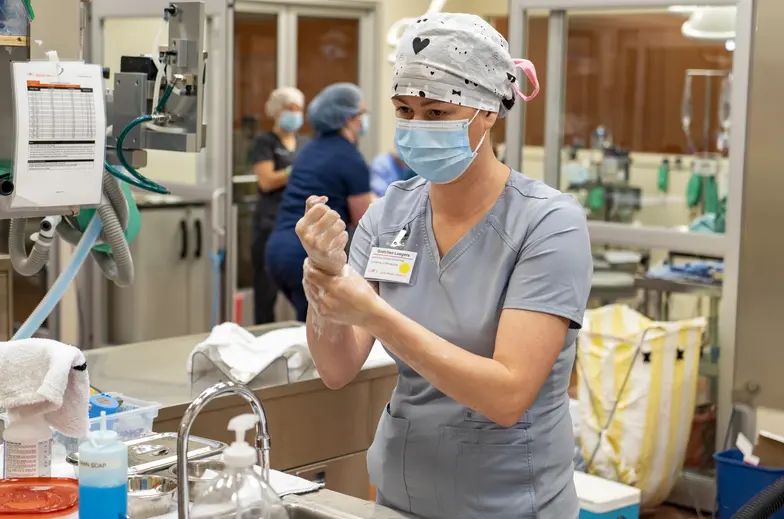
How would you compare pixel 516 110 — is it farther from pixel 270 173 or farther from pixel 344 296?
pixel 344 296

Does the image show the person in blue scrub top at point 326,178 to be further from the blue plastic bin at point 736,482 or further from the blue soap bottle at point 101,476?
the blue soap bottle at point 101,476

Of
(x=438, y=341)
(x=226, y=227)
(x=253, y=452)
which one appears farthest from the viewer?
(x=226, y=227)

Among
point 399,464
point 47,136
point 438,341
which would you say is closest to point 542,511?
point 399,464

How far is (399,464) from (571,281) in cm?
44

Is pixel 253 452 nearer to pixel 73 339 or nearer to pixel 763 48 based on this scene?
pixel 763 48

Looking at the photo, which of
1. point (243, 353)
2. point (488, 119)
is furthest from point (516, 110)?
point (488, 119)

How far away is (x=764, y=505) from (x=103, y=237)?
1.68 m

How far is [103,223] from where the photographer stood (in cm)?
225

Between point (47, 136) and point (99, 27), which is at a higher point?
point (99, 27)

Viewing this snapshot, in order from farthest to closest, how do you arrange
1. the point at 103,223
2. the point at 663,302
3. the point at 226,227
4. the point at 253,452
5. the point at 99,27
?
the point at 99,27 < the point at 226,227 < the point at 663,302 < the point at 103,223 < the point at 253,452

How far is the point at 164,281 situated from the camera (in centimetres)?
555

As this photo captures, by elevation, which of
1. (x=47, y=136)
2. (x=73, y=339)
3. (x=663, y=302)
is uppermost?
(x=47, y=136)

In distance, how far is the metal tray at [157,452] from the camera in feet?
6.43

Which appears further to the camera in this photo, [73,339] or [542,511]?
[73,339]
